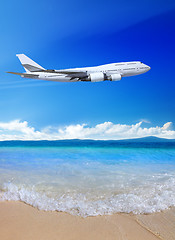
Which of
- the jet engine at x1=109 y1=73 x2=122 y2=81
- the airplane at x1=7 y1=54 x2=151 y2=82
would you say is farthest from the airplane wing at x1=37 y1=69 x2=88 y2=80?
the jet engine at x1=109 y1=73 x2=122 y2=81

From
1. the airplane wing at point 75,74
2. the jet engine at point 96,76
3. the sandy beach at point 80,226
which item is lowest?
the sandy beach at point 80,226

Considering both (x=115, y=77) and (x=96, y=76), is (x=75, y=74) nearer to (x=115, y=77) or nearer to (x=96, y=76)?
(x=96, y=76)

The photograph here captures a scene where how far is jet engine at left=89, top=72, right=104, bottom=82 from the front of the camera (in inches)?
424

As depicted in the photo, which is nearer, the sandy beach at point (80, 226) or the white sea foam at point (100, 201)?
the sandy beach at point (80, 226)

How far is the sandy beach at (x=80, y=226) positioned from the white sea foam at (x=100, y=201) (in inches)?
9.1

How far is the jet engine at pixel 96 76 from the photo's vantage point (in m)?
10.8

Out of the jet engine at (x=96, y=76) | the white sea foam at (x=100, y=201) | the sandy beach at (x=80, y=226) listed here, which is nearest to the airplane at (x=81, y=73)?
the jet engine at (x=96, y=76)

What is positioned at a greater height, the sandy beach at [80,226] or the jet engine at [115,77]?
the jet engine at [115,77]

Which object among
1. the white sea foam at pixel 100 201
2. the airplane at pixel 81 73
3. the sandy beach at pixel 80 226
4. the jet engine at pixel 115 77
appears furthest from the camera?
the jet engine at pixel 115 77

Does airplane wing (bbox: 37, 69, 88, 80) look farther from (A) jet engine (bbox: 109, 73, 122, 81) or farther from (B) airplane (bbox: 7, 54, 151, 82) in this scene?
(A) jet engine (bbox: 109, 73, 122, 81)

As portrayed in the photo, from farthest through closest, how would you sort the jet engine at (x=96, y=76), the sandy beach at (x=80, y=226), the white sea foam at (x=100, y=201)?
the jet engine at (x=96, y=76) → the white sea foam at (x=100, y=201) → the sandy beach at (x=80, y=226)

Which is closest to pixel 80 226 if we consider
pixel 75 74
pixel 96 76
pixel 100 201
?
pixel 100 201

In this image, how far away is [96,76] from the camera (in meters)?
10.8

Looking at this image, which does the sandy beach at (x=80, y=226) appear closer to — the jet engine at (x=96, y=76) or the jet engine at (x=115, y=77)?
the jet engine at (x=96, y=76)
